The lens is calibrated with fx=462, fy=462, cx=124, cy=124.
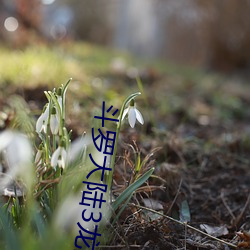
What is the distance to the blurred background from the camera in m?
6.62

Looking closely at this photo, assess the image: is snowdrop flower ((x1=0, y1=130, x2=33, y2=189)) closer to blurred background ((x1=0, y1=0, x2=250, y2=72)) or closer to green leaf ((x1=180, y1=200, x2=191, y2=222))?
green leaf ((x1=180, y1=200, x2=191, y2=222))

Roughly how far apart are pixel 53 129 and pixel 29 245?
0.36m

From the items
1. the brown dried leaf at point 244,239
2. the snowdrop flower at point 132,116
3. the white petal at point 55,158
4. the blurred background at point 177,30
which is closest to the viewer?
the white petal at point 55,158

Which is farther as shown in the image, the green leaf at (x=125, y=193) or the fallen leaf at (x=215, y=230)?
the fallen leaf at (x=215, y=230)

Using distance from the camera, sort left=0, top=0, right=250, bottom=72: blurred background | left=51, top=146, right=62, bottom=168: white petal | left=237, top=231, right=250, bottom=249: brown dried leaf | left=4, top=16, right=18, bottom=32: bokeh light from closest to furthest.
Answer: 1. left=51, top=146, right=62, bottom=168: white petal
2. left=237, top=231, right=250, bottom=249: brown dried leaf
3. left=4, top=16, right=18, bottom=32: bokeh light
4. left=0, top=0, right=250, bottom=72: blurred background

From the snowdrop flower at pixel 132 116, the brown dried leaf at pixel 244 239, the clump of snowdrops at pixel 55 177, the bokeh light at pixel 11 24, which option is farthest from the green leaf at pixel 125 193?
the bokeh light at pixel 11 24

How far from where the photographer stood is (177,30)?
9.09m

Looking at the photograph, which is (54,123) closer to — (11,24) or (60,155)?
(60,155)

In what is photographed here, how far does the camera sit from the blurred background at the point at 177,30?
6625mm

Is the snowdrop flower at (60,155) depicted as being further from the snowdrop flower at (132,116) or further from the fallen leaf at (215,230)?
the fallen leaf at (215,230)

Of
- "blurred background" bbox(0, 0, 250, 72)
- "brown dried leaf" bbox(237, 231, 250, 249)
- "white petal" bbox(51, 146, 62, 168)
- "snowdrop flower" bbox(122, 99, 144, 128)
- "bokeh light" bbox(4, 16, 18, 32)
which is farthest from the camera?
"blurred background" bbox(0, 0, 250, 72)

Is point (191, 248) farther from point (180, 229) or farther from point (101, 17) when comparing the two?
point (101, 17)

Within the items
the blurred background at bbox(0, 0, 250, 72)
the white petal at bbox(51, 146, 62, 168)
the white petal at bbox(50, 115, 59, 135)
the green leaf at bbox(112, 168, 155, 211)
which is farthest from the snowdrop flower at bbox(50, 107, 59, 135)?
the blurred background at bbox(0, 0, 250, 72)

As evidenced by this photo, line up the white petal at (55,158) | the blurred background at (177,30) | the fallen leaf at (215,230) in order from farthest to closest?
the blurred background at (177,30), the fallen leaf at (215,230), the white petal at (55,158)
